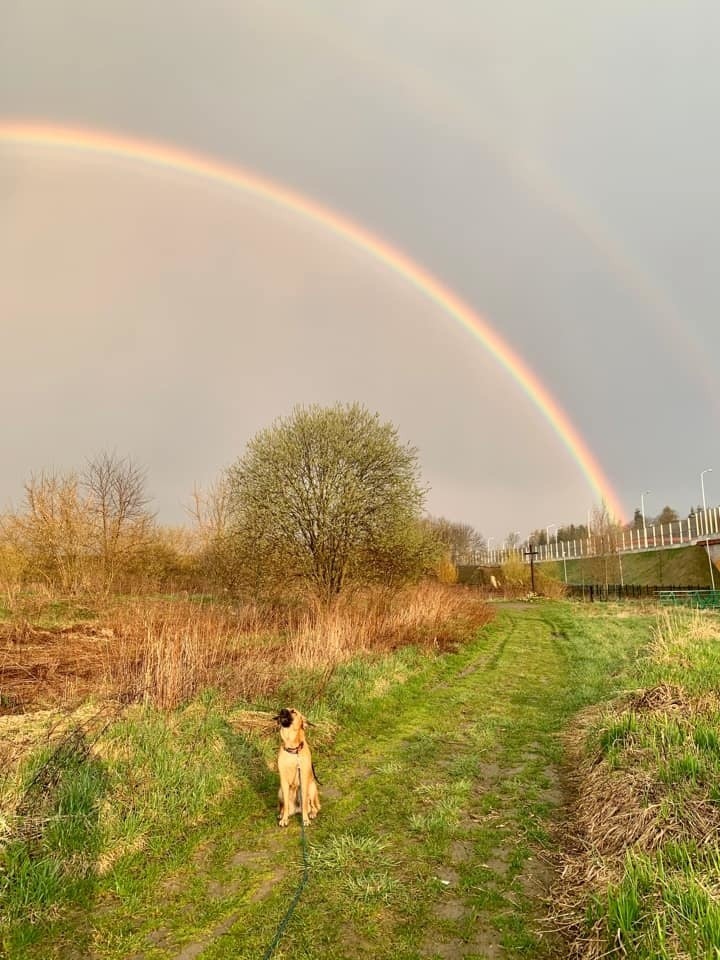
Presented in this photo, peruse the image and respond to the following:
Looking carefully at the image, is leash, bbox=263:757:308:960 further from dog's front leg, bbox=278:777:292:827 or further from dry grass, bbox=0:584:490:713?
dry grass, bbox=0:584:490:713

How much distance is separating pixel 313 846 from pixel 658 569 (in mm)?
56450

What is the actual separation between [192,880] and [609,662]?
430 inches

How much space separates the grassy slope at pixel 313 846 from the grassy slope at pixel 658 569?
1520 inches

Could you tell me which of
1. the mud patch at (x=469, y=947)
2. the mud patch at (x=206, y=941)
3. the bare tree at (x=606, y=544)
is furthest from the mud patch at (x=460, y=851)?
the bare tree at (x=606, y=544)

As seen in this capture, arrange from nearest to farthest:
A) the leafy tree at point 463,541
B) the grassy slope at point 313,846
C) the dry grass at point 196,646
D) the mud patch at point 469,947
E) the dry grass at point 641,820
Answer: the dry grass at point 641,820 → the mud patch at point 469,947 → the grassy slope at point 313,846 → the dry grass at point 196,646 → the leafy tree at point 463,541

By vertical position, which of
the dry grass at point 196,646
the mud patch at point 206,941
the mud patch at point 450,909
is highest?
the dry grass at point 196,646

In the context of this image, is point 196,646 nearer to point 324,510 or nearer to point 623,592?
point 324,510

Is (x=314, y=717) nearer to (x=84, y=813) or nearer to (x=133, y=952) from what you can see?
(x=84, y=813)

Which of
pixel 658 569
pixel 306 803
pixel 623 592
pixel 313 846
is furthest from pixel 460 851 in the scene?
pixel 658 569

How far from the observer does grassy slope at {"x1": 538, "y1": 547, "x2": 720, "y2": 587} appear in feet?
144

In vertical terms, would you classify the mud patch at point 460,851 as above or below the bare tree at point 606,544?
below

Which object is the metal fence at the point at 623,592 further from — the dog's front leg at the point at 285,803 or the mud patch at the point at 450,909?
the mud patch at the point at 450,909

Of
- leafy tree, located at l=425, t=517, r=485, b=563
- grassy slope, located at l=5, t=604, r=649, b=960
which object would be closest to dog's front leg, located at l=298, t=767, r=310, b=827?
grassy slope, located at l=5, t=604, r=649, b=960

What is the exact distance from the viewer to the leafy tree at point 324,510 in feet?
60.6
